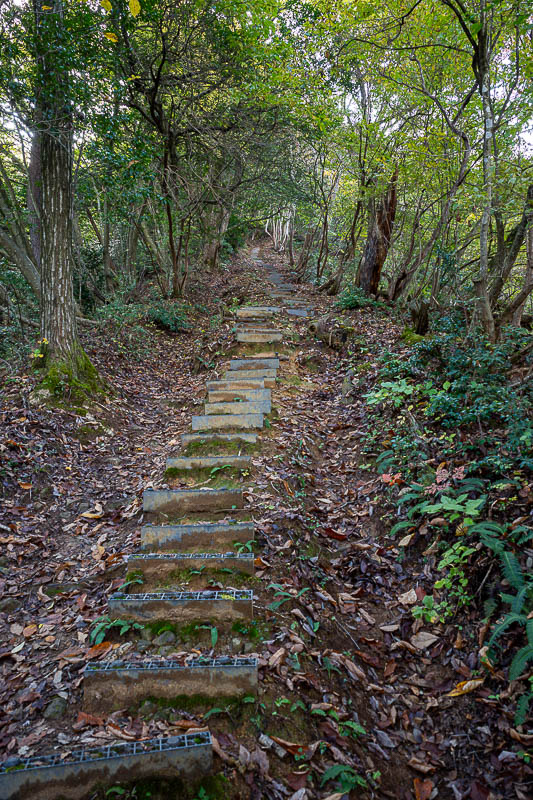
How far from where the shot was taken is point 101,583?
3.94 meters

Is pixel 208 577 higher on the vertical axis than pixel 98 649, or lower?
higher

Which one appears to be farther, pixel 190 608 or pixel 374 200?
pixel 374 200

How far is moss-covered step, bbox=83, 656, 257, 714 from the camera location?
260 centimetres

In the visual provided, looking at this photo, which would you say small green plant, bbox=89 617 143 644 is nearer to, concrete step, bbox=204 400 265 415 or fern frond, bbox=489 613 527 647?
→ fern frond, bbox=489 613 527 647

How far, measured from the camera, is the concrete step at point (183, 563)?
11.6 ft

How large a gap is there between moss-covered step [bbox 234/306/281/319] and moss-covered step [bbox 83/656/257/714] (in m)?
8.87

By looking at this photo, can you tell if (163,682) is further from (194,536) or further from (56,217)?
(56,217)

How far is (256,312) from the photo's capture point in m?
11.0

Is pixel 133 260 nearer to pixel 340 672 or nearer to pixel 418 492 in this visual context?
pixel 418 492

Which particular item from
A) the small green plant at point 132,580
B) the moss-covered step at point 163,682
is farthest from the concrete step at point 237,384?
the moss-covered step at point 163,682

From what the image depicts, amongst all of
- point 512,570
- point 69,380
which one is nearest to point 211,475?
point 512,570

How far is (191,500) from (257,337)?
5.56 meters

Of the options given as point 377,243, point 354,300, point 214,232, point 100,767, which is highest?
point 214,232

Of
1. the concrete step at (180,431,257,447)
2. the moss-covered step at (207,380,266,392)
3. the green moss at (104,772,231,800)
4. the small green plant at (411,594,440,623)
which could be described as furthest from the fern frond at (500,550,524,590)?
the moss-covered step at (207,380,266,392)
